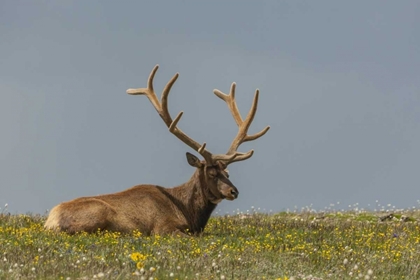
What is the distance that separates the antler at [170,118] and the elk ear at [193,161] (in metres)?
0.19

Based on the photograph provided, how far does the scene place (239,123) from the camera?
16562mm

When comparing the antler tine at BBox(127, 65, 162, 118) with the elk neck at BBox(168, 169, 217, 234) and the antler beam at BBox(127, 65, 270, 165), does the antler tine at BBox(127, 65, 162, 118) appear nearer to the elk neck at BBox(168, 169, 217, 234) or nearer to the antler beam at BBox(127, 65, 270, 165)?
the antler beam at BBox(127, 65, 270, 165)

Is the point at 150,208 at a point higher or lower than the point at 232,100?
lower

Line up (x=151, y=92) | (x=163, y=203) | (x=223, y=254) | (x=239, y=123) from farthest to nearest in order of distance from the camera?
(x=239, y=123) < (x=151, y=92) < (x=163, y=203) < (x=223, y=254)

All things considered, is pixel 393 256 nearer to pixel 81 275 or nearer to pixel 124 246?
pixel 124 246

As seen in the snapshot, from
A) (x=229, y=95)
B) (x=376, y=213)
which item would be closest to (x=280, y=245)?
(x=229, y=95)

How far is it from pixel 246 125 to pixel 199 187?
198 centimetres

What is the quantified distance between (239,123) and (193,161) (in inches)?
86.5

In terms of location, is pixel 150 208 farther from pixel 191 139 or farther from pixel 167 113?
pixel 167 113

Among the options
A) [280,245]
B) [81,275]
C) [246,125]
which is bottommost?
[81,275]

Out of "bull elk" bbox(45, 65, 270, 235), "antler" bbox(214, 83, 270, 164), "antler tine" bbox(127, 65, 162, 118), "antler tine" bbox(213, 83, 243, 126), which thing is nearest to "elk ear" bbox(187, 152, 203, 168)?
"bull elk" bbox(45, 65, 270, 235)

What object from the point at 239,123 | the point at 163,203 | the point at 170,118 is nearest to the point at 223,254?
the point at 163,203

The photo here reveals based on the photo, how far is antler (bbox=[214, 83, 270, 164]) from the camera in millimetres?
15445

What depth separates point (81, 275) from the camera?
26.1ft
